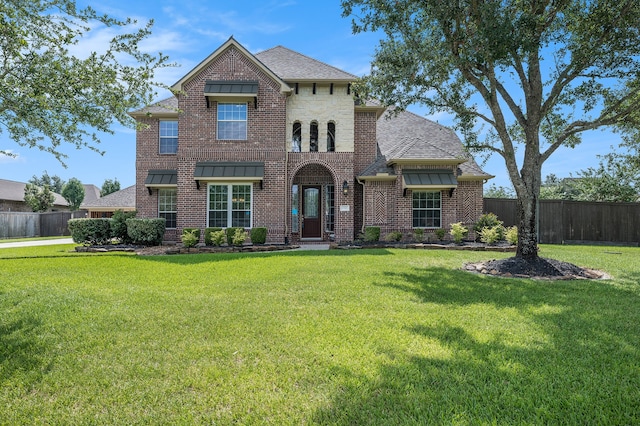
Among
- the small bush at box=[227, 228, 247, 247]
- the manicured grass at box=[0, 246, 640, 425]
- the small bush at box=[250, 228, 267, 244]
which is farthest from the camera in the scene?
the small bush at box=[250, 228, 267, 244]

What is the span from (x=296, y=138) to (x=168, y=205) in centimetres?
649

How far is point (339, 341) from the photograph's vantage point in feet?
13.2

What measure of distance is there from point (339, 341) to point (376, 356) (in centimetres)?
51

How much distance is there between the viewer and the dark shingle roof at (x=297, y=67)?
1582 centimetres

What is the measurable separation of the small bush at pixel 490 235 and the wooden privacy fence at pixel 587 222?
4.39 m

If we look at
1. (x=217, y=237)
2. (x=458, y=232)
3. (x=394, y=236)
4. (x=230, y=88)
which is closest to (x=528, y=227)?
(x=458, y=232)

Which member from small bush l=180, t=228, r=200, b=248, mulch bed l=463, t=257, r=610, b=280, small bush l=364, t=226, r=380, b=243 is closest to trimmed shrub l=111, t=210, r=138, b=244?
small bush l=180, t=228, r=200, b=248

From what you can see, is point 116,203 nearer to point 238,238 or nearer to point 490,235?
point 238,238

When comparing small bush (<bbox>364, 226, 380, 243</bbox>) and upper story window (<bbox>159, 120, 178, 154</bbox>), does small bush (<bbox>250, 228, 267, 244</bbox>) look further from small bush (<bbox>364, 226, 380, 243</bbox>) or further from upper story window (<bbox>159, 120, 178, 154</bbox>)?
upper story window (<bbox>159, 120, 178, 154</bbox>)

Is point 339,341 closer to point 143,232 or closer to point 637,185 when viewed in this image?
point 143,232

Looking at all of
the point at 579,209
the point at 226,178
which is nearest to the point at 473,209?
the point at 579,209

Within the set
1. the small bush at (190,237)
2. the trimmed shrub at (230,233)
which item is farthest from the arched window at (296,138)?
the small bush at (190,237)

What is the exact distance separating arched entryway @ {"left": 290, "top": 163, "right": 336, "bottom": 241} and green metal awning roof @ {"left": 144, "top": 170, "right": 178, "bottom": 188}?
525 centimetres

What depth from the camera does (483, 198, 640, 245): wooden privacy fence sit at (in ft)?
58.2
